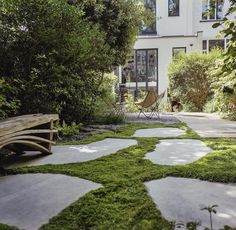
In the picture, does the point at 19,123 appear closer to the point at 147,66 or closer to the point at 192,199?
the point at 192,199

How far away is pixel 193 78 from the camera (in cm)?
1328

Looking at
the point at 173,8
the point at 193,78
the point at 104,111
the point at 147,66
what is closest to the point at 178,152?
the point at 104,111

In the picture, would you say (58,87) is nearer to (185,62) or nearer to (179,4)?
(185,62)

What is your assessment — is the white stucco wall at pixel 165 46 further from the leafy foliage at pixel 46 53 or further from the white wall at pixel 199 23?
the leafy foliage at pixel 46 53

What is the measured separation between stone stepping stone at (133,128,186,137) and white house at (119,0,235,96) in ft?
35.8

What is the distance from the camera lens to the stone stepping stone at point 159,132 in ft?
20.6

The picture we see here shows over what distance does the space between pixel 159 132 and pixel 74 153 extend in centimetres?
243

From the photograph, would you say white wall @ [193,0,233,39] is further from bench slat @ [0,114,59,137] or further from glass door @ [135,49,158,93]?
bench slat @ [0,114,59,137]

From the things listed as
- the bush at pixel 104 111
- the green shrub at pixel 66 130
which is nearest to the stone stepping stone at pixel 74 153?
the green shrub at pixel 66 130

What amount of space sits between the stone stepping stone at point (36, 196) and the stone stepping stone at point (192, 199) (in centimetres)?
59

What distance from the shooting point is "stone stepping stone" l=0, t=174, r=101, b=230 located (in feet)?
8.21

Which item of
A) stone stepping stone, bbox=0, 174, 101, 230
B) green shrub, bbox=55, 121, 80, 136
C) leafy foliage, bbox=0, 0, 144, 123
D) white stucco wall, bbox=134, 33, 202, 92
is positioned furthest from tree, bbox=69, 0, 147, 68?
white stucco wall, bbox=134, 33, 202, 92

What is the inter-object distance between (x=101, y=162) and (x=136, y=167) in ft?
1.50

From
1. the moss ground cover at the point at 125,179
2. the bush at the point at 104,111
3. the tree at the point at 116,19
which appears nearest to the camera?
the moss ground cover at the point at 125,179
